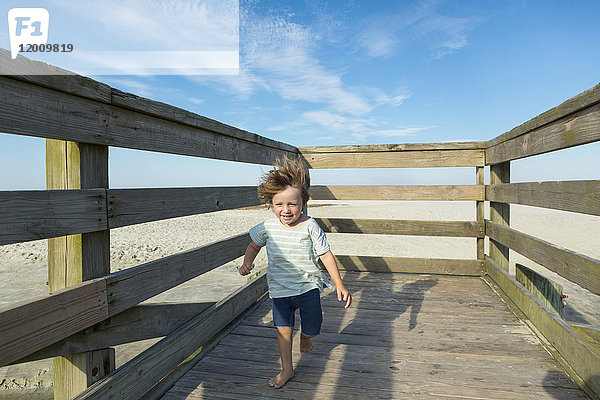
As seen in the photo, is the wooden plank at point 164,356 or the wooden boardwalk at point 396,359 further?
the wooden boardwalk at point 396,359

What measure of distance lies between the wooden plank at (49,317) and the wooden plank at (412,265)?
4.01 meters

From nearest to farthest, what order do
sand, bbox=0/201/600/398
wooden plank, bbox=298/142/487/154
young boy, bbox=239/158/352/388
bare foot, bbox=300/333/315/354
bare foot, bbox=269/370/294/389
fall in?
bare foot, bbox=269/370/294/389, young boy, bbox=239/158/352/388, bare foot, bbox=300/333/315/354, wooden plank, bbox=298/142/487/154, sand, bbox=0/201/600/398

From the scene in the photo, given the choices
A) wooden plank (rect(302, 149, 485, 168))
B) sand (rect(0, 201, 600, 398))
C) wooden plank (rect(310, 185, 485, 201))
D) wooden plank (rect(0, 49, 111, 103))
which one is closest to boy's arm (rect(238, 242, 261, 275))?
wooden plank (rect(0, 49, 111, 103))

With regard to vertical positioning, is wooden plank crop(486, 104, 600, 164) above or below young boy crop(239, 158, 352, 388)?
above

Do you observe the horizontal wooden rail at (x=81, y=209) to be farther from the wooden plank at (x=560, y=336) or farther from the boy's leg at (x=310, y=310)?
the wooden plank at (x=560, y=336)

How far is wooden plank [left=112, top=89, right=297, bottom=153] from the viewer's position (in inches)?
82.3

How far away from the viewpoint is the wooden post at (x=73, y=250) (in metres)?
1.88

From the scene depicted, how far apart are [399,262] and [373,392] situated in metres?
3.22

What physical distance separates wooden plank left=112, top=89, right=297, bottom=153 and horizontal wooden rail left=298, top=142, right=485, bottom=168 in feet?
5.70

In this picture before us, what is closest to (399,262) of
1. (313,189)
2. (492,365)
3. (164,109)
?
(313,189)

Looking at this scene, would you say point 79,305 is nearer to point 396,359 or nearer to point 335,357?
point 335,357

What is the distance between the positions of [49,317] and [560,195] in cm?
316

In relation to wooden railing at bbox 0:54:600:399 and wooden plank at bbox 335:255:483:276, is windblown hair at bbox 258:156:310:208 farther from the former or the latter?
wooden plank at bbox 335:255:483:276

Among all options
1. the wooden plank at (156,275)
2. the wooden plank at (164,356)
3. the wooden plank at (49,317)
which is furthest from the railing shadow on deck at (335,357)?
the wooden plank at (49,317)
